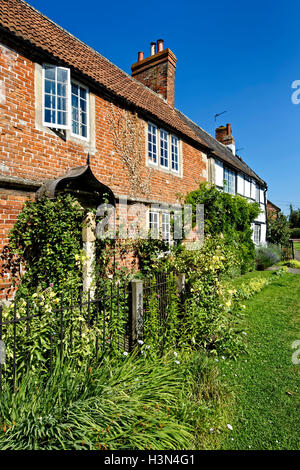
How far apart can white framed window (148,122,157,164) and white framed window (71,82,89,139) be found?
2897 millimetres

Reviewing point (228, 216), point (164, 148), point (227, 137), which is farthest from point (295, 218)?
point (164, 148)

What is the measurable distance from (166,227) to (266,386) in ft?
22.4

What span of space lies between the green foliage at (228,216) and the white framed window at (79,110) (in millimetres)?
5439

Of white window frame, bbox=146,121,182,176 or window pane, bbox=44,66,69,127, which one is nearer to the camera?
window pane, bbox=44,66,69,127

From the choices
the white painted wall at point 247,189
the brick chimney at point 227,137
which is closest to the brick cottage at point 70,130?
the white painted wall at point 247,189

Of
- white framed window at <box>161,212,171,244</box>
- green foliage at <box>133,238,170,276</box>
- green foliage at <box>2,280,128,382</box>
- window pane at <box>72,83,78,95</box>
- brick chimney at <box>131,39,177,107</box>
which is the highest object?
brick chimney at <box>131,39,177,107</box>

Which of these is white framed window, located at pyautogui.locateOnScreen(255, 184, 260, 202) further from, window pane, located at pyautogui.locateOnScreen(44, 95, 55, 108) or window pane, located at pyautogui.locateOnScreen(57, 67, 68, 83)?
window pane, located at pyautogui.locateOnScreen(44, 95, 55, 108)

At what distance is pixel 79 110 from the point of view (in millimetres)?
6898

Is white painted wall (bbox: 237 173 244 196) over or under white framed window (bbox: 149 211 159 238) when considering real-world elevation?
over

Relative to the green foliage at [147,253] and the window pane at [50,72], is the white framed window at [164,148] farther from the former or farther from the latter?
the window pane at [50,72]

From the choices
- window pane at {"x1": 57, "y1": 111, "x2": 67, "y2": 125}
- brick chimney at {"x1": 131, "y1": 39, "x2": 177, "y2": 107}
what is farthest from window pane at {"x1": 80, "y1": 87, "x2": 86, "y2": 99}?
brick chimney at {"x1": 131, "y1": 39, "x2": 177, "y2": 107}

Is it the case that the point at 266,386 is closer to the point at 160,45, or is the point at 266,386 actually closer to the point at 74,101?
the point at 74,101

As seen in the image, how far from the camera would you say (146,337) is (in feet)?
14.7

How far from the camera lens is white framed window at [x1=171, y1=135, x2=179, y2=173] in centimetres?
1080
